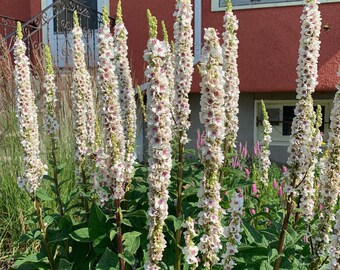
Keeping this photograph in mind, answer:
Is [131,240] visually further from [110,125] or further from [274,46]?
[274,46]

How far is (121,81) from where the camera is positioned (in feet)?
8.96

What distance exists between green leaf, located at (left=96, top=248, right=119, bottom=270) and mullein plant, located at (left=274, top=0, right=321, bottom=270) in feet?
2.72

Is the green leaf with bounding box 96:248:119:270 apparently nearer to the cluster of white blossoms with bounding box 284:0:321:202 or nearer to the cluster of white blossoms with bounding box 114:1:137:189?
the cluster of white blossoms with bounding box 114:1:137:189

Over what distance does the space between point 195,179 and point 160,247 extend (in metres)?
1.01

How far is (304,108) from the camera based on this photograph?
2.19m

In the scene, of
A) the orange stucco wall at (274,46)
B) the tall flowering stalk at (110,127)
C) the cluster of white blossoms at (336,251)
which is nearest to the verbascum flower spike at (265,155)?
the tall flowering stalk at (110,127)

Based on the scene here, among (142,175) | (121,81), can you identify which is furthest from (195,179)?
(121,81)

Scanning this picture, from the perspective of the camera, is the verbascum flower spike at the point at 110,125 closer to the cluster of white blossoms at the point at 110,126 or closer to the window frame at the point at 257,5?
the cluster of white blossoms at the point at 110,126

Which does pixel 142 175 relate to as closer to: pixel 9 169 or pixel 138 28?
pixel 9 169

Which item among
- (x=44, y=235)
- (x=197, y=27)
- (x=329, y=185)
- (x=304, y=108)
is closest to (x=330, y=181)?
(x=329, y=185)

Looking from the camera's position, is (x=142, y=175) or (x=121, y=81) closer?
(x=121, y=81)

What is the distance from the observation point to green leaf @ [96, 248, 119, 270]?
228 cm

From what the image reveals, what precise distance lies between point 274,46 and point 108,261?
22.6 ft

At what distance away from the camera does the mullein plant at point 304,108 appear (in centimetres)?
217
